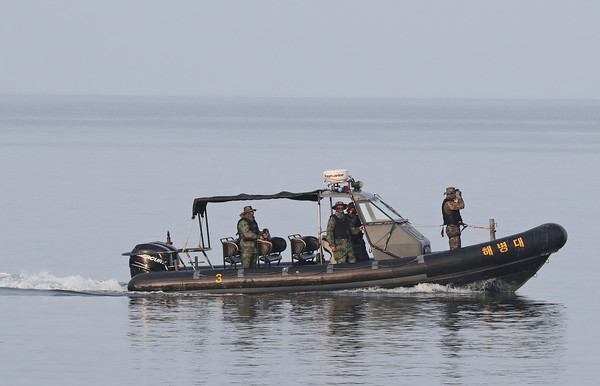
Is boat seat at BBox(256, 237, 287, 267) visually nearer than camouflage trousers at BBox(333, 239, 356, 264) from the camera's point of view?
No

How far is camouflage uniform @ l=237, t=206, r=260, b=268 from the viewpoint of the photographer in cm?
2659

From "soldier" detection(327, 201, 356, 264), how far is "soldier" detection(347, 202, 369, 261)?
6.3 inches

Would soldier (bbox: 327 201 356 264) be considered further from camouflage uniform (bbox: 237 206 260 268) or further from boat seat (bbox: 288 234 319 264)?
camouflage uniform (bbox: 237 206 260 268)

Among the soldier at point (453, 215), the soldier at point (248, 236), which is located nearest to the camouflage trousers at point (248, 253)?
the soldier at point (248, 236)

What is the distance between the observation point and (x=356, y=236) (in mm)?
27109

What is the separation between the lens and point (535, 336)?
2250 centimetres

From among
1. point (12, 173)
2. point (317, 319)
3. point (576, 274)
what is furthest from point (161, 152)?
point (317, 319)

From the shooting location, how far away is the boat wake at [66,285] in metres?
28.0

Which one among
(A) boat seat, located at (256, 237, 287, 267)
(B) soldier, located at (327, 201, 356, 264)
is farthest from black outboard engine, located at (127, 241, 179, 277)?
(B) soldier, located at (327, 201, 356, 264)

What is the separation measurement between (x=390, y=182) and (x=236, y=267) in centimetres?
3164

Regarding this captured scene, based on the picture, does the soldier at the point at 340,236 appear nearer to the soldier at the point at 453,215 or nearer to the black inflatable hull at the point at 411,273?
the black inflatable hull at the point at 411,273

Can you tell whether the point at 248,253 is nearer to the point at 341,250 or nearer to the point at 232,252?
the point at 232,252

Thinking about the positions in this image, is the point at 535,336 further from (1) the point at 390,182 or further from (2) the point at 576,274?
(1) the point at 390,182

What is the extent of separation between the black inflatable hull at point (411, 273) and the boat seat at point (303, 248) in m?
0.55
